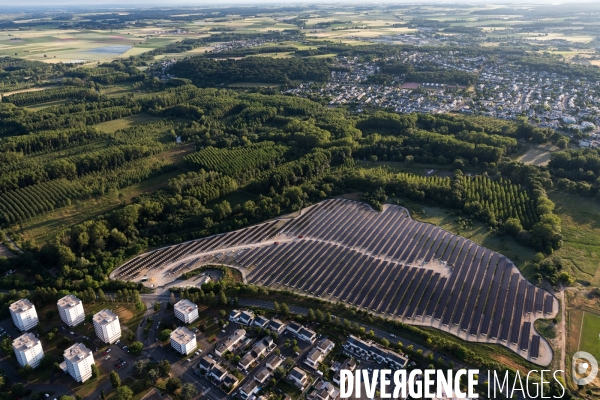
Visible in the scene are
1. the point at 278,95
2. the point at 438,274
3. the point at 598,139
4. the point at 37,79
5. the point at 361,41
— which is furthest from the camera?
the point at 361,41

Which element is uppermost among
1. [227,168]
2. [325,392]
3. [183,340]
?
[227,168]

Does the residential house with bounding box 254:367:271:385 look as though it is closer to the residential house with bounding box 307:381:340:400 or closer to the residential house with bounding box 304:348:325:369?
the residential house with bounding box 304:348:325:369

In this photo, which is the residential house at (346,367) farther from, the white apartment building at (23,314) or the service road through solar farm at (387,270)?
the white apartment building at (23,314)

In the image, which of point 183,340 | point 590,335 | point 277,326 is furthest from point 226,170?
point 590,335

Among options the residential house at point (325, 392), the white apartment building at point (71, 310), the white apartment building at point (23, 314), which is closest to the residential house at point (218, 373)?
the residential house at point (325, 392)

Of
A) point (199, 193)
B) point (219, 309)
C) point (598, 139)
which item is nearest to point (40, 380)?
point (219, 309)

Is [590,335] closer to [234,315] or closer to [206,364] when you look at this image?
[234,315]

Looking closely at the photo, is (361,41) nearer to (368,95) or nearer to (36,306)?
(368,95)
